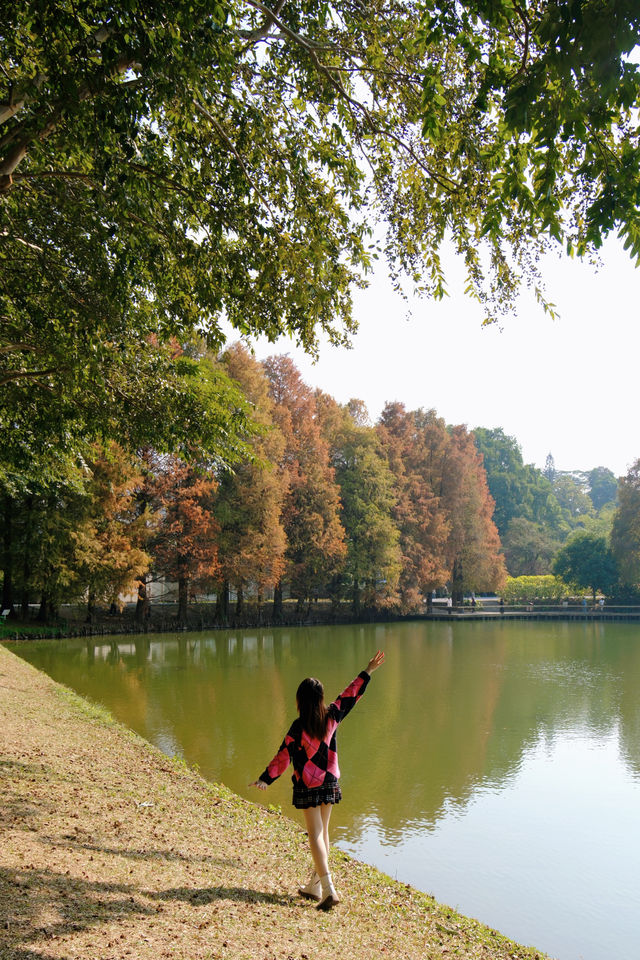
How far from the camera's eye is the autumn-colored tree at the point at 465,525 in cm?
4344

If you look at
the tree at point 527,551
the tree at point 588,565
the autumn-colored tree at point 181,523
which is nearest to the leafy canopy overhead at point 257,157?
the autumn-colored tree at point 181,523

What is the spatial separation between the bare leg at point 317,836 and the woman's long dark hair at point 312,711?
46 cm

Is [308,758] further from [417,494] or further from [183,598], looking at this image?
[417,494]

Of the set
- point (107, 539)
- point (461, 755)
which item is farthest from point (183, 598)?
point (461, 755)

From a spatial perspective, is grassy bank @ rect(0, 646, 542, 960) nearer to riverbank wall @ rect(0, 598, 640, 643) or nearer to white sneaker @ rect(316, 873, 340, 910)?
white sneaker @ rect(316, 873, 340, 910)

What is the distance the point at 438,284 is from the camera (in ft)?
20.2

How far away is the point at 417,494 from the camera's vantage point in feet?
140

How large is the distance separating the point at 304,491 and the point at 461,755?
2444cm

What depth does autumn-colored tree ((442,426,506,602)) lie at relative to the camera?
43438 mm

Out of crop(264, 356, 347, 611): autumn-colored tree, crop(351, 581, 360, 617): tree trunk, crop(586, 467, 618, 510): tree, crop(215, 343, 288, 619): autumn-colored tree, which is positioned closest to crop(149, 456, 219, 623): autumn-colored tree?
crop(215, 343, 288, 619): autumn-colored tree

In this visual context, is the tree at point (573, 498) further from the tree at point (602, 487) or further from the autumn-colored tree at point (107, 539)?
the autumn-colored tree at point (107, 539)

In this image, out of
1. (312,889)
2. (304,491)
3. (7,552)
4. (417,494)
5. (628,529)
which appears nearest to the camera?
(312,889)

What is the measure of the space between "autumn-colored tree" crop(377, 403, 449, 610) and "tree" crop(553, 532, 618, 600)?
399 inches

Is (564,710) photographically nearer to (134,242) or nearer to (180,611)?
(134,242)
